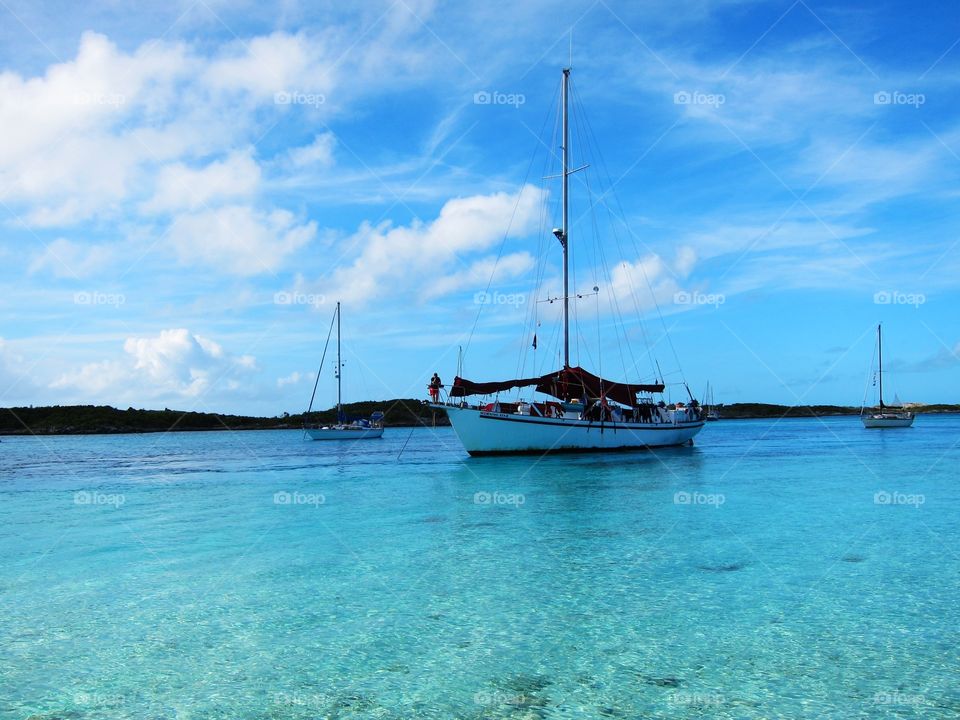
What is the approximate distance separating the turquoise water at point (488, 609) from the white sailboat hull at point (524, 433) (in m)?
13.7

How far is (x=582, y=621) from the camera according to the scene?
8.99 meters

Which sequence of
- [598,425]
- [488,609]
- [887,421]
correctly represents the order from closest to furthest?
[488,609]
[598,425]
[887,421]

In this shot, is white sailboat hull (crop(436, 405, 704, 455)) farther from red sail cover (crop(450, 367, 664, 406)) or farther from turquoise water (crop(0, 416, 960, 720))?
turquoise water (crop(0, 416, 960, 720))

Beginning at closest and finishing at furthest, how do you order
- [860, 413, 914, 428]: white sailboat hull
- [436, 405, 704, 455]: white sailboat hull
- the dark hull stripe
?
the dark hull stripe → [436, 405, 704, 455]: white sailboat hull → [860, 413, 914, 428]: white sailboat hull

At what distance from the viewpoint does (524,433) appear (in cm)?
3541

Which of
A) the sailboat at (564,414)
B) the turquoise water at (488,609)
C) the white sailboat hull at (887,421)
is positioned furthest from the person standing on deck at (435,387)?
the white sailboat hull at (887,421)

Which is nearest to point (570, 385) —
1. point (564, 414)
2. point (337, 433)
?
point (564, 414)

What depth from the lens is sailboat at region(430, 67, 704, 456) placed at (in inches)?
1395

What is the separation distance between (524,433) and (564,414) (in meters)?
3.05

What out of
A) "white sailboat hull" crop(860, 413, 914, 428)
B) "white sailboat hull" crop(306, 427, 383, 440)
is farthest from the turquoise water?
"white sailboat hull" crop(860, 413, 914, 428)

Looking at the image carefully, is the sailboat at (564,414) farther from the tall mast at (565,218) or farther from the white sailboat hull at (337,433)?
the white sailboat hull at (337,433)

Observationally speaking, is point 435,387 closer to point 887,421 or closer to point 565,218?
point 565,218

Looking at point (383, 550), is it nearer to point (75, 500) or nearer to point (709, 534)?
point (709, 534)

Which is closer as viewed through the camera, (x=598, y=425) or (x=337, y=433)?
(x=598, y=425)
